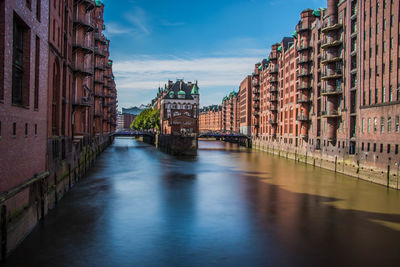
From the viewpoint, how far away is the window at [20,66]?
55.5ft

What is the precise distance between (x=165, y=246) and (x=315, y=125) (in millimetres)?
43569

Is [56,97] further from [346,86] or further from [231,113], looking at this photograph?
[231,113]

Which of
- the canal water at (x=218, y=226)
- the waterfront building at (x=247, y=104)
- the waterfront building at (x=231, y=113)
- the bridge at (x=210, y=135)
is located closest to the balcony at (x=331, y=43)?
the canal water at (x=218, y=226)

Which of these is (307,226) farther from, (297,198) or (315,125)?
(315,125)

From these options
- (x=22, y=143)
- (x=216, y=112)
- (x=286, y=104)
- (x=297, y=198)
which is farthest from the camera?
(x=216, y=112)

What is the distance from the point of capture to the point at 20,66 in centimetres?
1761

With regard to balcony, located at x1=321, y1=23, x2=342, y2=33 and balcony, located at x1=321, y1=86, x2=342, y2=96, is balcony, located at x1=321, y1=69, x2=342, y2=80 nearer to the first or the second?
balcony, located at x1=321, y1=86, x2=342, y2=96

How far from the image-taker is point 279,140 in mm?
77938

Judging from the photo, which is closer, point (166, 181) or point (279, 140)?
point (166, 181)

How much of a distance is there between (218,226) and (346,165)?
1011 inches

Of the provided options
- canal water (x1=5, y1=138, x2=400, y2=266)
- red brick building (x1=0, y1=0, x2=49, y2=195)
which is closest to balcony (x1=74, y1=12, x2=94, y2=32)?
canal water (x1=5, y1=138, x2=400, y2=266)

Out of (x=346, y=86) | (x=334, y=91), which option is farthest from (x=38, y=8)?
(x=334, y=91)

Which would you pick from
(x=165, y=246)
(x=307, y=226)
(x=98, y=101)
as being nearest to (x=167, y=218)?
(x=165, y=246)

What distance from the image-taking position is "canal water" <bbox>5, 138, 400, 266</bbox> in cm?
1579
